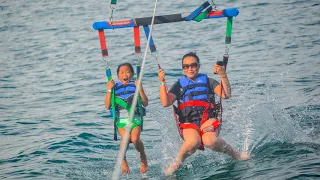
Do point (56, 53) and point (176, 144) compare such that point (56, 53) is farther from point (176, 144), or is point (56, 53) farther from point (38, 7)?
point (176, 144)

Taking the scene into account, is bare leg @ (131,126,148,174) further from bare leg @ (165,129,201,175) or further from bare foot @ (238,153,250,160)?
bare foot @ (238,153,250,160)

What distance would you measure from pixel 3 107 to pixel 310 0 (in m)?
14.7

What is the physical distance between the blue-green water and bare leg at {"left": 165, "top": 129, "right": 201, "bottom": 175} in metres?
0.19

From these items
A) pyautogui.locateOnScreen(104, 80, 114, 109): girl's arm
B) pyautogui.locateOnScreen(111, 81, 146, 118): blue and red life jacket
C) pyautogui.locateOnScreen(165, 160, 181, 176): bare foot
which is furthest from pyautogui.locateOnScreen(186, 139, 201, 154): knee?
pyautogui.locateOnScreen(104, 80, 114, 109): girl's arm

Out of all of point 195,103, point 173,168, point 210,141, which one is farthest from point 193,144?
point 195,103

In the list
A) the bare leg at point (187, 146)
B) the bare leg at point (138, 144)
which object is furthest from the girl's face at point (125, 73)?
the bare leg at point (187, 146)

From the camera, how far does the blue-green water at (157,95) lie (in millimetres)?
8070

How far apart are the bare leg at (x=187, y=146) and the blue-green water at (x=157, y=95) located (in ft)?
0.61

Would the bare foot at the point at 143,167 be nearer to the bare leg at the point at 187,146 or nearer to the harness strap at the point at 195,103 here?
the bare leg at the point at 187,146

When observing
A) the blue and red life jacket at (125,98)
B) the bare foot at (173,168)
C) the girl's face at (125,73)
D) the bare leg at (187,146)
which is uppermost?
the girl's face at (125,73)

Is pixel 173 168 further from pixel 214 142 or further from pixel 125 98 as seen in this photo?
pixel 125 98

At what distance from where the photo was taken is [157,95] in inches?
499

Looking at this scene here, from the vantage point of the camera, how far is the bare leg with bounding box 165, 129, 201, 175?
23.5ft

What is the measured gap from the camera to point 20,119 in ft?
38.9
